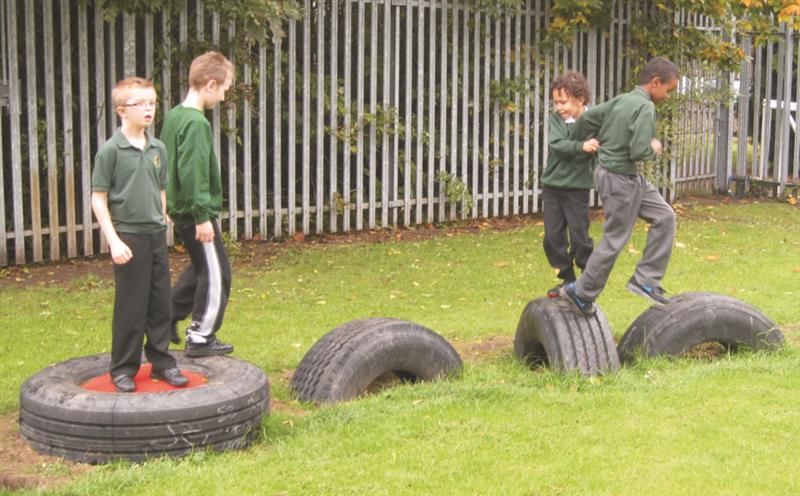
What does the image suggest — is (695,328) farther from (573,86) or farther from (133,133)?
(133,133)

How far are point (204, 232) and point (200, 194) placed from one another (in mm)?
214

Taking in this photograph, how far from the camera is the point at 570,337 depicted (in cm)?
696

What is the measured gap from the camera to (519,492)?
16.3 feet

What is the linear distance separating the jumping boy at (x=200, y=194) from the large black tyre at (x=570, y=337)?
188 cm

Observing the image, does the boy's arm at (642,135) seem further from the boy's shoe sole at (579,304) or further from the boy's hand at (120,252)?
the boy's hand at (120,252)

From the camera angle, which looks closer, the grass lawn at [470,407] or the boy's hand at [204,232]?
the grass lawn at [470,407]

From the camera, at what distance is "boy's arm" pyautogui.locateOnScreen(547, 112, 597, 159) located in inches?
309

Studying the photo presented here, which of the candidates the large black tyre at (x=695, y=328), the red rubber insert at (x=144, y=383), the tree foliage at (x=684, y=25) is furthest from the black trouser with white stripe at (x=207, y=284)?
the tree foliage at (x=684, y=25)

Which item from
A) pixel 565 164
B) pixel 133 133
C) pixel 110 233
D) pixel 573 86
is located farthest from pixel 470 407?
pixel 573 86

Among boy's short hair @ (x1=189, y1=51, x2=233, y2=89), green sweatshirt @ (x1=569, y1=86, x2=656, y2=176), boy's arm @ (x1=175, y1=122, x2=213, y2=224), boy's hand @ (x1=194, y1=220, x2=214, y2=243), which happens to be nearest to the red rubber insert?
boy's hand @ (x1=194, y1=220, x2=214, y2=243)

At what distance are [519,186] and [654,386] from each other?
8270 mm

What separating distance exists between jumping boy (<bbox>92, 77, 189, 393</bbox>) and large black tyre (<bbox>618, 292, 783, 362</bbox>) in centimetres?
297

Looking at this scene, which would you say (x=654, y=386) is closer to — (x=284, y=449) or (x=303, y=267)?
(x=284, y=449)

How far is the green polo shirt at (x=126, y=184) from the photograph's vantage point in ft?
18.5
